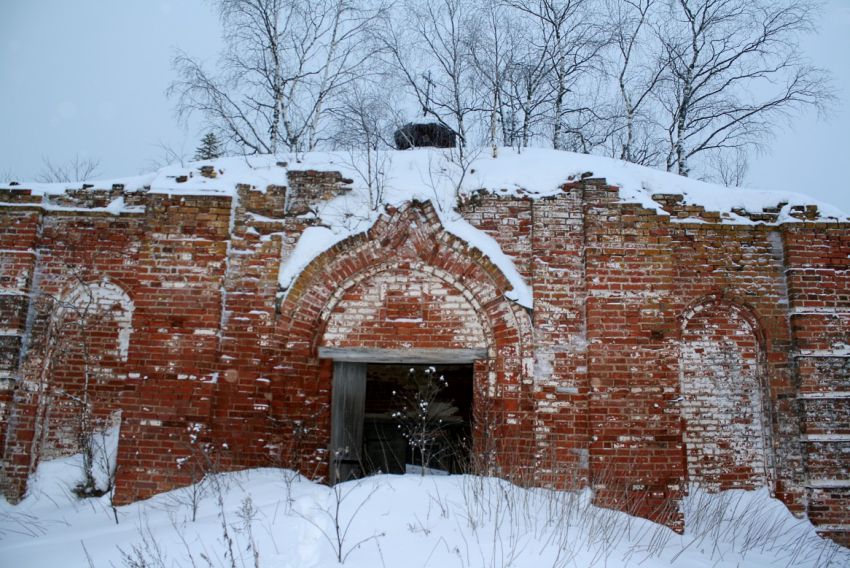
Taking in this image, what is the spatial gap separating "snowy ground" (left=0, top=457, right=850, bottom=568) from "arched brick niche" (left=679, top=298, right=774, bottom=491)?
28 cm

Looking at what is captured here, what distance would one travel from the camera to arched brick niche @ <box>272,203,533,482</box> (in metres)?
6.45

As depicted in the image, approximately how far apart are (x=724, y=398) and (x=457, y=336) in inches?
109

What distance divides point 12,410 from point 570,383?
557 centimetres

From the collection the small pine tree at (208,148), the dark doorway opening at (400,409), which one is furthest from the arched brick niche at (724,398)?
the small pine tree at (208,148)

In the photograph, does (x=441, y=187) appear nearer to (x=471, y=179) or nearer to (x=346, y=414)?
(x=471, y=179)

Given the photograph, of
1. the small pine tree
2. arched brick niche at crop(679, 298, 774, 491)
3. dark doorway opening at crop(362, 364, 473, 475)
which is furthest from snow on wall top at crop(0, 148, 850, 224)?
the small pine tree

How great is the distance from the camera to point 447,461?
1028cm

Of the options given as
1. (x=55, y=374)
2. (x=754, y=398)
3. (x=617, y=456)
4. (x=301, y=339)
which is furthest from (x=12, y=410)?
(x=754, y=398)

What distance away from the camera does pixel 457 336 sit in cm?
666

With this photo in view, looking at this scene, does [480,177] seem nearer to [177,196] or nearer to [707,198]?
[707,198]

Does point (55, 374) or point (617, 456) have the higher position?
point (55, 374)

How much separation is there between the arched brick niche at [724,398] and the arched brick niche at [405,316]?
171 centimetres

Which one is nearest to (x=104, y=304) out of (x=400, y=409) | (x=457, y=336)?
(x=457, y=336)

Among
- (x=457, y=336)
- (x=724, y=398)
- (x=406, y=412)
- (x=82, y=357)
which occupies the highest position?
(x=457, y=336)
